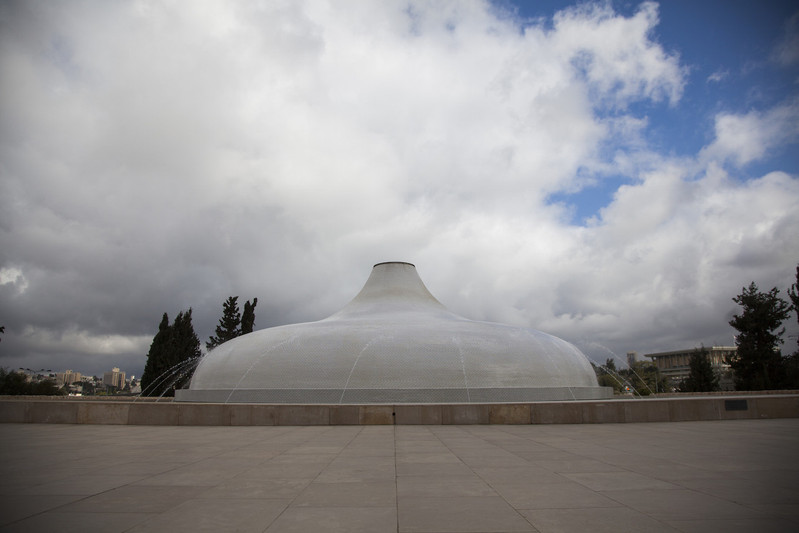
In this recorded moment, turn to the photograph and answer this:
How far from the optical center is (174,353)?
167 ft

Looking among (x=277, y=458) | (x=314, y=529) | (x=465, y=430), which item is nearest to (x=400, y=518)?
(x=314, y=529)

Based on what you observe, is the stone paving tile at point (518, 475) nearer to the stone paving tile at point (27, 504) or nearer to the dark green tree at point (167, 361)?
the stone paving tile at point (27, 504)

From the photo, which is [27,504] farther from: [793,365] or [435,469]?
[793,365]

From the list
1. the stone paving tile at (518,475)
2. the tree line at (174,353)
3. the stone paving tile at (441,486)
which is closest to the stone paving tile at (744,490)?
the stone paving tile at (518,475)

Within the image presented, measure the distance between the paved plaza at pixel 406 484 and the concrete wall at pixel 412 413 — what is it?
359 centimetres

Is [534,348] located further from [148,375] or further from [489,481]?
[148,375]

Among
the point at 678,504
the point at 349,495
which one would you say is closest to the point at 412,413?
the point at 349,495

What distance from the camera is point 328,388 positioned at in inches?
758

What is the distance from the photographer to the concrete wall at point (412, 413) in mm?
13523

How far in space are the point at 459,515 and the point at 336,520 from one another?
1.05 m

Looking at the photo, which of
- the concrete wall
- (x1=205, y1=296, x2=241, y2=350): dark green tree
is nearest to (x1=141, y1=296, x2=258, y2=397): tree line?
(x1=205, y1=296, x2=241, y2=350): dark green tree

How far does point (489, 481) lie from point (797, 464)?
430cm

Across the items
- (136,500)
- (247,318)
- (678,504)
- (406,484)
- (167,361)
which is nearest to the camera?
(678,504)

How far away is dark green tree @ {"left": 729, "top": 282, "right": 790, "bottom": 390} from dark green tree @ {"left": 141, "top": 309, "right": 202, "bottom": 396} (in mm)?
49046
